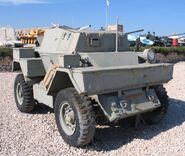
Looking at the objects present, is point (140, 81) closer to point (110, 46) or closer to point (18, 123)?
point (110, 46)

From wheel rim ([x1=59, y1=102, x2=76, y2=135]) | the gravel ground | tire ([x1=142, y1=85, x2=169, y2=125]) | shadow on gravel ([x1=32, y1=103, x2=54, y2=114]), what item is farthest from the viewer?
shadow on gravel ([x1=32, y1=103, x2=54, y2=114])

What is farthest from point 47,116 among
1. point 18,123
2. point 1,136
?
point 1,136

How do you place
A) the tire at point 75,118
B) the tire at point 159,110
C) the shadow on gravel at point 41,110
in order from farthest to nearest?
1. the shadow on gravel at point 41,110
2. the tire at point 159,110
3. the tire at point 75,118

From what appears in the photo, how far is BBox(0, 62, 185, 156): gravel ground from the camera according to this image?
16.8 ft

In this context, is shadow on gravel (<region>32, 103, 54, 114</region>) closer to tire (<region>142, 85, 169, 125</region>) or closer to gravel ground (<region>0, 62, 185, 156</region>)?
gravel ground (<region>0, 62, 185, 156</region>)

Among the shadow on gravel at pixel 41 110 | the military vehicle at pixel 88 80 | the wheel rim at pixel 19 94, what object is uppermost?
the military vehicle at pixel 88 80

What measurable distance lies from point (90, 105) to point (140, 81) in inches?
36.3

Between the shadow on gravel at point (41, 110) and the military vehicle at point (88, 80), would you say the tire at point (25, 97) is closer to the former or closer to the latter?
the military vehicle at point (88, 80)

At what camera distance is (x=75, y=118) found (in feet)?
16.8

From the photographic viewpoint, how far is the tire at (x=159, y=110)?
6.22 m

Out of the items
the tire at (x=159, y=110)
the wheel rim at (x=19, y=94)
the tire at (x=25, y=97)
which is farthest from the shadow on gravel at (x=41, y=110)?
the tire at (x=159, y=110)

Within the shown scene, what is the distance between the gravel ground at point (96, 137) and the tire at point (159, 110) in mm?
118

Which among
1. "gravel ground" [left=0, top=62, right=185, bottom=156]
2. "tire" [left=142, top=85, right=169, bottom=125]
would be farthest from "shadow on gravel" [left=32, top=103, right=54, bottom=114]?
"tire" [left=142, top=85, right=169, bottom=125]

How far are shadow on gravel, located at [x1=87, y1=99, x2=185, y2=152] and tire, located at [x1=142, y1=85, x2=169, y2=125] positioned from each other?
111mm
